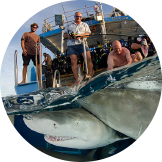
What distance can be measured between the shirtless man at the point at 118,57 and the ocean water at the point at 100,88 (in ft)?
0.22

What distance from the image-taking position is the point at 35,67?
7.11 ft

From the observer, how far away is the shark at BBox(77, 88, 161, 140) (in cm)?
174

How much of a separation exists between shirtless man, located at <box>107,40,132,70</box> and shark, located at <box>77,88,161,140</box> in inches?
15.5

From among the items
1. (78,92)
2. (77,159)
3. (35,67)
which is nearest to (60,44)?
(35,67)

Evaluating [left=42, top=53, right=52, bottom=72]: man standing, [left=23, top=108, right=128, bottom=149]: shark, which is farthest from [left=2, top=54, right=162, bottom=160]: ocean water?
[left=42, top=53, right=52, bottom=72]: man standing

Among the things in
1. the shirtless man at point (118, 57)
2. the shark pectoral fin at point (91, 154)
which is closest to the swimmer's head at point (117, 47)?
the shirtless man at point (118, 57)

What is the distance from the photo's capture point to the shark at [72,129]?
155cm

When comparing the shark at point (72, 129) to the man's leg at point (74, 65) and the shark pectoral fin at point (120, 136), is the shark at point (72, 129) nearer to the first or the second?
the shark pectoral fin at point (120, 136)

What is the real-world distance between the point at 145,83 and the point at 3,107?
2.05 metres

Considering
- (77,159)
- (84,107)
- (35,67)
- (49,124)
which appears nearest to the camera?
(49,124)

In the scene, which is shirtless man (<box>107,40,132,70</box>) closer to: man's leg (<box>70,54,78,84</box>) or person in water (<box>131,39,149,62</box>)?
person in water (<box>131,39,149,62</box>)

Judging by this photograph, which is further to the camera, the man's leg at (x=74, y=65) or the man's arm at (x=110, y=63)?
the man's leg at (x=74, y=65)

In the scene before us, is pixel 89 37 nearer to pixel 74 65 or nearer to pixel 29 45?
pixel 74 65

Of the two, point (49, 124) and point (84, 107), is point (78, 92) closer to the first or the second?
point (84, 107)
